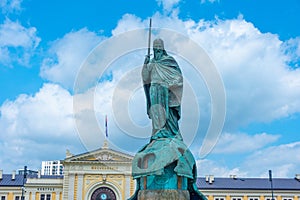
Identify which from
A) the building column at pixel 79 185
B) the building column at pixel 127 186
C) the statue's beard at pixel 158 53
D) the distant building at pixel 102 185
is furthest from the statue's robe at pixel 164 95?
the building column at pixel 79 185

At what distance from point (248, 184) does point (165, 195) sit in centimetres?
5597

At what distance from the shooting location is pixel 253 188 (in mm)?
66438

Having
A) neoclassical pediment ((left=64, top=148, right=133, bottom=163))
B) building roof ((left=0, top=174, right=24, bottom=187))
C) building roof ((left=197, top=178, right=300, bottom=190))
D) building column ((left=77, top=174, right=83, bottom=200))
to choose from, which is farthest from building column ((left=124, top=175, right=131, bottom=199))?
building roof ((left=0, top=174, right=24, bottom=187))

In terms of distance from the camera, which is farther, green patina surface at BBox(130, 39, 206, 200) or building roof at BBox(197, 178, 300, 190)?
building roof at BBox(197, 178, 300, 190)

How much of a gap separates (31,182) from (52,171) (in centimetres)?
11900

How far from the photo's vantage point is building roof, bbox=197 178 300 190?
219ft

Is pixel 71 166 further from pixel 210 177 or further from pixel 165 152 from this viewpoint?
pixel 165 152

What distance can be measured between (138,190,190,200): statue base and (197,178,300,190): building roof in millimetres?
52758

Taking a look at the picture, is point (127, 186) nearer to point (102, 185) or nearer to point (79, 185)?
point (102, 185)

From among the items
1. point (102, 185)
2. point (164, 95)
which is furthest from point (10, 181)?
point (164, 95)

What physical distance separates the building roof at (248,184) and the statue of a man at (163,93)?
51865mm

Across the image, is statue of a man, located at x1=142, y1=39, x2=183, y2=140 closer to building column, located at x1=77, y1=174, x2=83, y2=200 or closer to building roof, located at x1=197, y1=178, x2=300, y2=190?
building column, located at x1=77, y1=174, x2=83, y2=200

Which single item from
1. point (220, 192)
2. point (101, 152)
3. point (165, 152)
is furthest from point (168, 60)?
point (220, 192)

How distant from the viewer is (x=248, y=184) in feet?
224
